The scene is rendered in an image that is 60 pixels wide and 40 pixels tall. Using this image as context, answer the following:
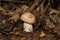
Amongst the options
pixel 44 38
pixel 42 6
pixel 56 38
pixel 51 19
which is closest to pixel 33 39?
pixel 44 38

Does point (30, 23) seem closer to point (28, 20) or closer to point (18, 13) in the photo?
point (28, 20)

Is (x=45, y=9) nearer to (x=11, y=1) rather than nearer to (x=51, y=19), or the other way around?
(x=51, y=19)

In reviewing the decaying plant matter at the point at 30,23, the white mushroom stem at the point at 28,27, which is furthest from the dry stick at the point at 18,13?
the white mushroom stem at the point at 28,27

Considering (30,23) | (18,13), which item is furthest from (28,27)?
(18,13)

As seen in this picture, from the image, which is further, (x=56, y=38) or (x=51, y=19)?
(x=51, y=19)

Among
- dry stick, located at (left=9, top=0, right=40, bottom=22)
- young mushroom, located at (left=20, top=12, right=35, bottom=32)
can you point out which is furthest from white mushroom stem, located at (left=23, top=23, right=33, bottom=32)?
dry stick, located at (left=9, top=0, right=40, bottom=22)

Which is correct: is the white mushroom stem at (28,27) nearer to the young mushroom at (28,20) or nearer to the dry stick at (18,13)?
the young mushroom at (28,20)

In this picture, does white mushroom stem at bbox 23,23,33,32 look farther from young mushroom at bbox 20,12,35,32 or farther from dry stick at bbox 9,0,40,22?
dry stick at bbox 9,0,40,22
